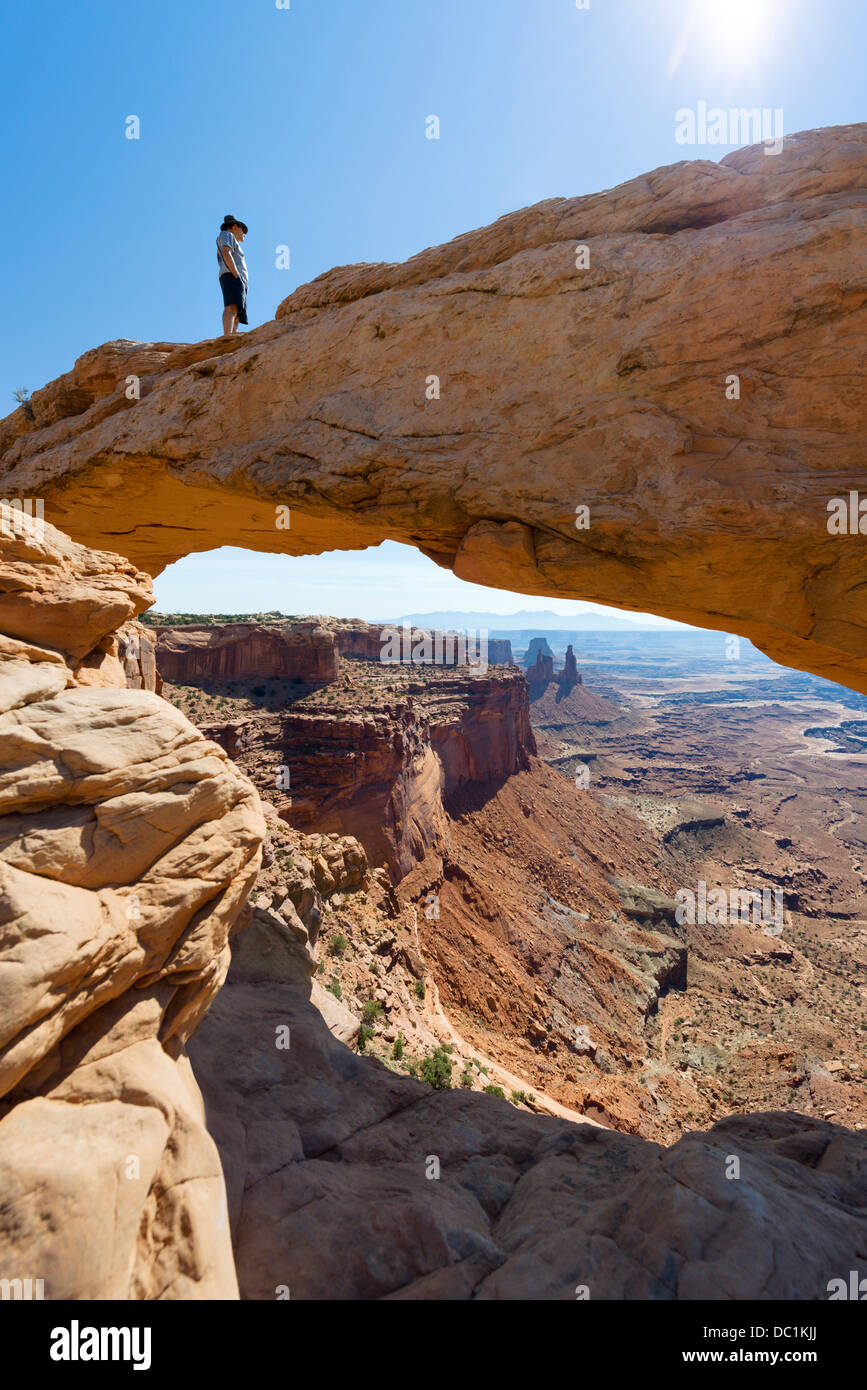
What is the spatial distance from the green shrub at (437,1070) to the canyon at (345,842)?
87 mm

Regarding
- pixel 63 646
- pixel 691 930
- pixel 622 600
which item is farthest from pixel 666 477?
pixel 691 930

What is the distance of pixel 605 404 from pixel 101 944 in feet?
26.1

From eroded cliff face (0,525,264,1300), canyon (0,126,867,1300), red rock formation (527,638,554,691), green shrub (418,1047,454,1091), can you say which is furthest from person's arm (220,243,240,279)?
red rock formation (527,638,554,691)

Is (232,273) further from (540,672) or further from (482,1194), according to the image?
(540,672)

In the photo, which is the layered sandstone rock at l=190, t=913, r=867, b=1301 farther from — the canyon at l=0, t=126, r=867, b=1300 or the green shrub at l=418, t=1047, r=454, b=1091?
the green shrub at l=418, t=1047, r=454, b=1091

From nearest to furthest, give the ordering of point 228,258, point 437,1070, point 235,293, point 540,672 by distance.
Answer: point 437,1070
point 228,258
point 235,293
point 540,672

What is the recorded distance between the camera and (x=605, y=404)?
7.35 m

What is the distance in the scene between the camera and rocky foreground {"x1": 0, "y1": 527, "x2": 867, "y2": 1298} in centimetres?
371

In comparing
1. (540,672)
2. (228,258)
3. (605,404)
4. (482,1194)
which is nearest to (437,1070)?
(482,1194)

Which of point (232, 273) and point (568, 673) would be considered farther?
point (568, 673)

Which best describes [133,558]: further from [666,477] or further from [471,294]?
[666,477]

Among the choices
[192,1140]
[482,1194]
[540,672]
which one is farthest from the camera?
[540,672]

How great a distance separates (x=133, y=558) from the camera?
1513 cm

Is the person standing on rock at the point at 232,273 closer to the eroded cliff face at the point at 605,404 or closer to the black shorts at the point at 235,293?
the black shorts at the point at 235,293
